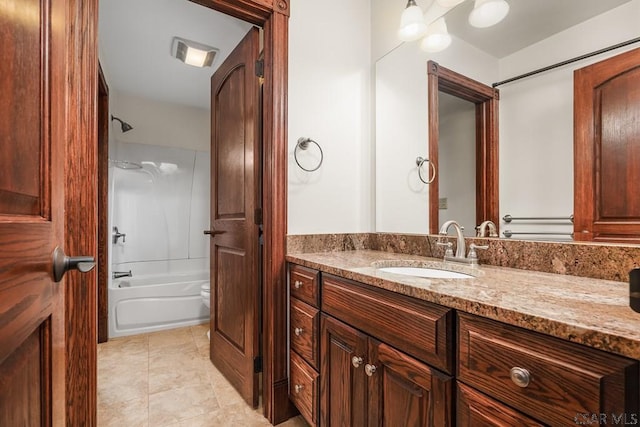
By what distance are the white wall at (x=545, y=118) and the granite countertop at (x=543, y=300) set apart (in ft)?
0.95

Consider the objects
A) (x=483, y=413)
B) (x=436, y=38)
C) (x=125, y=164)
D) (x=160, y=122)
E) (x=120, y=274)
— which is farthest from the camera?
(x=160, y=122)

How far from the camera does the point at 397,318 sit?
0.86 meters

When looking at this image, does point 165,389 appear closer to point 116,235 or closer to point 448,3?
point 116,235

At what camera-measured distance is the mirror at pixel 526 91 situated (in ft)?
3.33

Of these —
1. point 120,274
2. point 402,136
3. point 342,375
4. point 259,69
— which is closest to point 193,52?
point 259,69

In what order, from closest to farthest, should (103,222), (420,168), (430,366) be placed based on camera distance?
(430,366) → (420,168) → (103,222)

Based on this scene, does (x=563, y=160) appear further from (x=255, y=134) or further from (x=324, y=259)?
(x=255, y=134)

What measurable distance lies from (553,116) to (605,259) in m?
0.53

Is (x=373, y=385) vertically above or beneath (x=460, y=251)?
beneath

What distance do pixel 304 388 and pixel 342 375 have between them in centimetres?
35

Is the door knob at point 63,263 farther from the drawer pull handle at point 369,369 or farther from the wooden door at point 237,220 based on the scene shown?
the wooden door at point 237,220

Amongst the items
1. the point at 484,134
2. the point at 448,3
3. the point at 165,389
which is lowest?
the point at 165,389

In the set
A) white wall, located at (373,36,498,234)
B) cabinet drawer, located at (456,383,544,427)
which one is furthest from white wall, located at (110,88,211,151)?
cabinet drawer, located at (456,383,544,427)

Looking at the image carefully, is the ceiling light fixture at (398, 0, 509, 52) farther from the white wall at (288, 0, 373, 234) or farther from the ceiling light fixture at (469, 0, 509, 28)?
the white wall at (288, 0, 373, 234)
